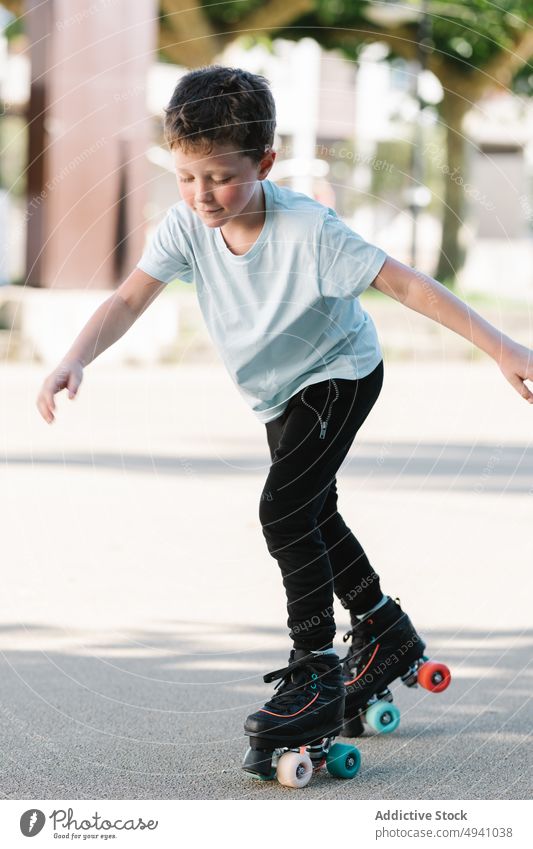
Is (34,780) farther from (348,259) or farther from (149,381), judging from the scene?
(149,381)

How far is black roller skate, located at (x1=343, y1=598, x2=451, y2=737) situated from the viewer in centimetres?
373

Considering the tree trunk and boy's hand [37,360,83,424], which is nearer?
boy's hand [37,360,83,424]

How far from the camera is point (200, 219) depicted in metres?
3.46

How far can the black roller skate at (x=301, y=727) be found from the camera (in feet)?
10.6

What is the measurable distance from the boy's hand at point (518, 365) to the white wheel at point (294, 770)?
39.0 inches

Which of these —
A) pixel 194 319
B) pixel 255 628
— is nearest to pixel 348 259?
pixel 255 628

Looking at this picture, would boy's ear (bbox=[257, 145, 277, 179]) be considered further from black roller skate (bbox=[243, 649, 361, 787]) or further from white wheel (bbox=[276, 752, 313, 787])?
white wheel (bbox=[276, 752, 313, 787])

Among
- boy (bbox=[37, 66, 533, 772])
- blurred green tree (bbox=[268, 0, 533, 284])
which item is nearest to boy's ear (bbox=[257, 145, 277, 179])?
boy (bbox=[37, 66, 533, 772])

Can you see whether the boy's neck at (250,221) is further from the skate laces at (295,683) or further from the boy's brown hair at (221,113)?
the skate laces at (295,683)

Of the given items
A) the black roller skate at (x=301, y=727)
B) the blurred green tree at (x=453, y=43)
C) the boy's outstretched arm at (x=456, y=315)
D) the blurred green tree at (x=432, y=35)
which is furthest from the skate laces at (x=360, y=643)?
the blurred green tree at (x=453, y=43)

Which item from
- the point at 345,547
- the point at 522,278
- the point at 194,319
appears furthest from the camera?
the point at 522,278

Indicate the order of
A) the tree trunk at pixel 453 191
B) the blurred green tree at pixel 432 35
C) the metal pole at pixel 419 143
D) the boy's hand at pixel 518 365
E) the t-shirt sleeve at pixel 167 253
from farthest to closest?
1. the blurred green tree at pixel 432 35
2. the tree trunk at pixel 453 191
3. the metal pole at pixel 419 143
4. the t-shirt sleeve at pixel 167 253
5. the boy's hand at pixel 518 365
